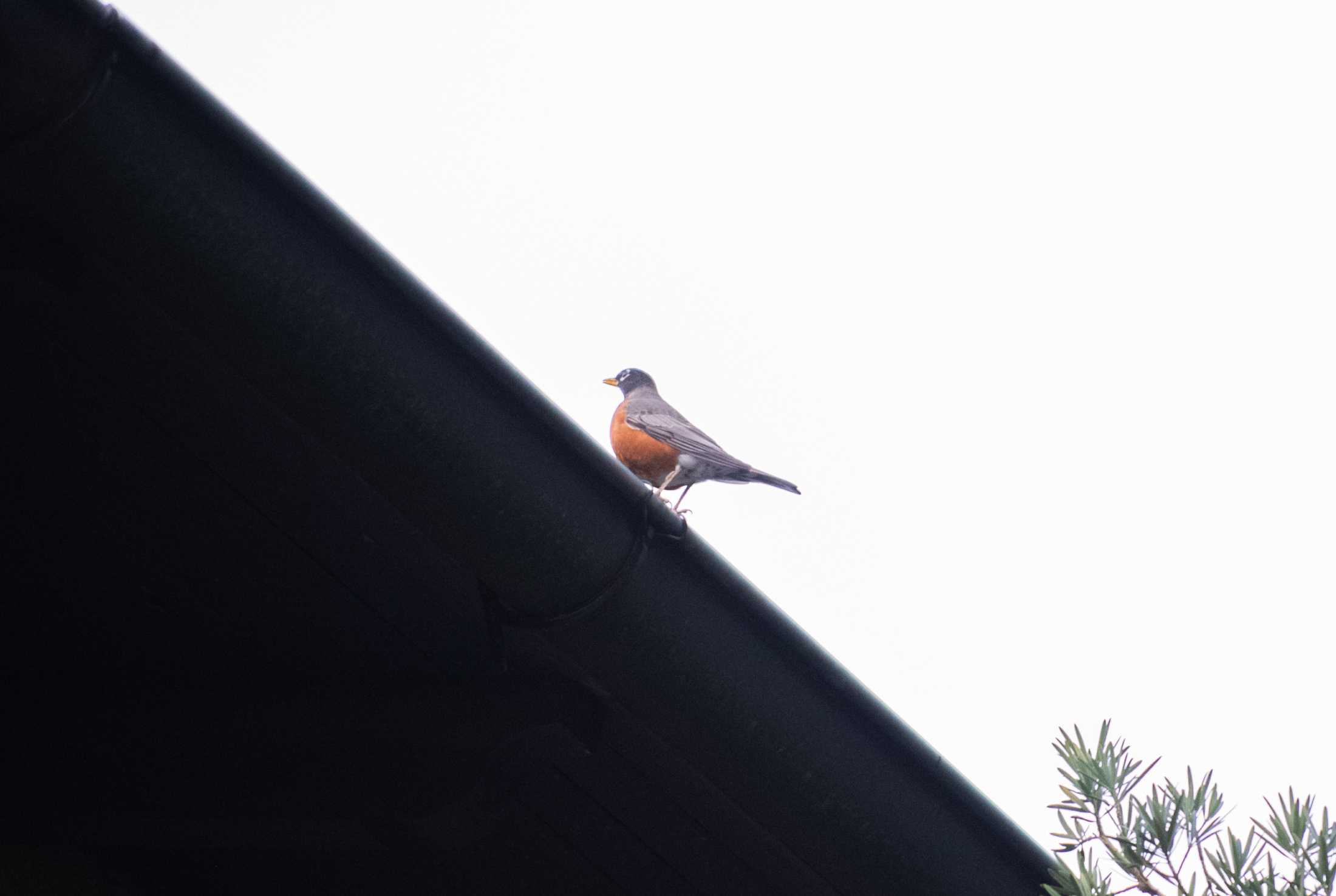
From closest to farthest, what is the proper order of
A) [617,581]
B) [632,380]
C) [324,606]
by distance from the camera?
1. [617,581]
2. [324,606]
3. [632,380]

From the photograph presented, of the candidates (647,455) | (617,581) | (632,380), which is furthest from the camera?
(632,380)

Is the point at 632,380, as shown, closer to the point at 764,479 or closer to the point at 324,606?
the point at 764,479

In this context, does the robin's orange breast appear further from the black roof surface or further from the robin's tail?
the black roof surface

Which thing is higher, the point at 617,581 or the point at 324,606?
the point at 617,581

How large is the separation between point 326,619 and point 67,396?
0.55m

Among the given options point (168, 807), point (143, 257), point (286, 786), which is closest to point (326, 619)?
point (286, 786)

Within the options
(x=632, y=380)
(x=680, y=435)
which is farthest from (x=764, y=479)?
(x=632, y=380)

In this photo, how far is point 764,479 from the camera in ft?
14.7

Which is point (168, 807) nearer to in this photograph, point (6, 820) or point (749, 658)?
point (6, 820)

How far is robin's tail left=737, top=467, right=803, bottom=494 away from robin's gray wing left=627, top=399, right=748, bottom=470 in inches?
2.3

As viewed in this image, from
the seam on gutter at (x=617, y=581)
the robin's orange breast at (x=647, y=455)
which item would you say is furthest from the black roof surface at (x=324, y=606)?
the robin's orange breast at (x=647, y=455)

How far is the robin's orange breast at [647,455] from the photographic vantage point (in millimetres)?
4316

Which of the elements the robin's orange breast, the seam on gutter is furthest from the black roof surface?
the robin's orange breast

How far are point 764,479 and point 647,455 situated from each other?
1.58 ft
